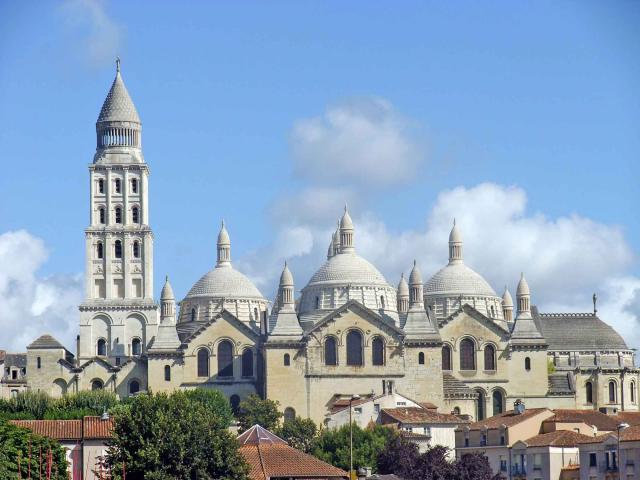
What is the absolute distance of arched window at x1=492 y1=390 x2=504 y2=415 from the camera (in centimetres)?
14850

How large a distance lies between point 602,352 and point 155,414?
7401 centimetres

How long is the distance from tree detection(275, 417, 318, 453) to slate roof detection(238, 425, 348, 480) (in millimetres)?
24175

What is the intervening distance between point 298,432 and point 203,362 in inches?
677

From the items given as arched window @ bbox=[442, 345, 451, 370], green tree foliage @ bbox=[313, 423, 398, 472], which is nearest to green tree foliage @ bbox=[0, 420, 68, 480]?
green tree foliage @ bbox=[313, 423, 398, 472]

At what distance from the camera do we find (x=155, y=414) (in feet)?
322

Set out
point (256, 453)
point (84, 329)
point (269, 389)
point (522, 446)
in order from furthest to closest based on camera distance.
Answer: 1. point (84, 329)
2. point (269, 389)
3. point (522, 446)
4. point (256, 453)

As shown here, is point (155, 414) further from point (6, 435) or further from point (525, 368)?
point (525, 368)

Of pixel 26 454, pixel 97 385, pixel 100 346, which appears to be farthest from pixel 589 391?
pixel 26 454

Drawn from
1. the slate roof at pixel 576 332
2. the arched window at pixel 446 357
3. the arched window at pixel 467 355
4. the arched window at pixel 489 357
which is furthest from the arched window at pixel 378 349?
the slate roof at pixel 576 332

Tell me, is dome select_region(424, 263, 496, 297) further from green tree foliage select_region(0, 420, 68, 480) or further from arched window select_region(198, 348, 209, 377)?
green tree foliage select_region(0, 420, 68, 480)

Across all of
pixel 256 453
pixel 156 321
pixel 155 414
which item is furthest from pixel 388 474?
pixel 156 321

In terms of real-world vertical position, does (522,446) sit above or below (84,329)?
below

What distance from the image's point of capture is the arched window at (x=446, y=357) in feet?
491

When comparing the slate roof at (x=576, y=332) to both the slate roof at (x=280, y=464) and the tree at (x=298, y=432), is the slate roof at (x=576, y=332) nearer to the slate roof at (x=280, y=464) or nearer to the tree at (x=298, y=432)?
the tree at (x=298, y=432)
